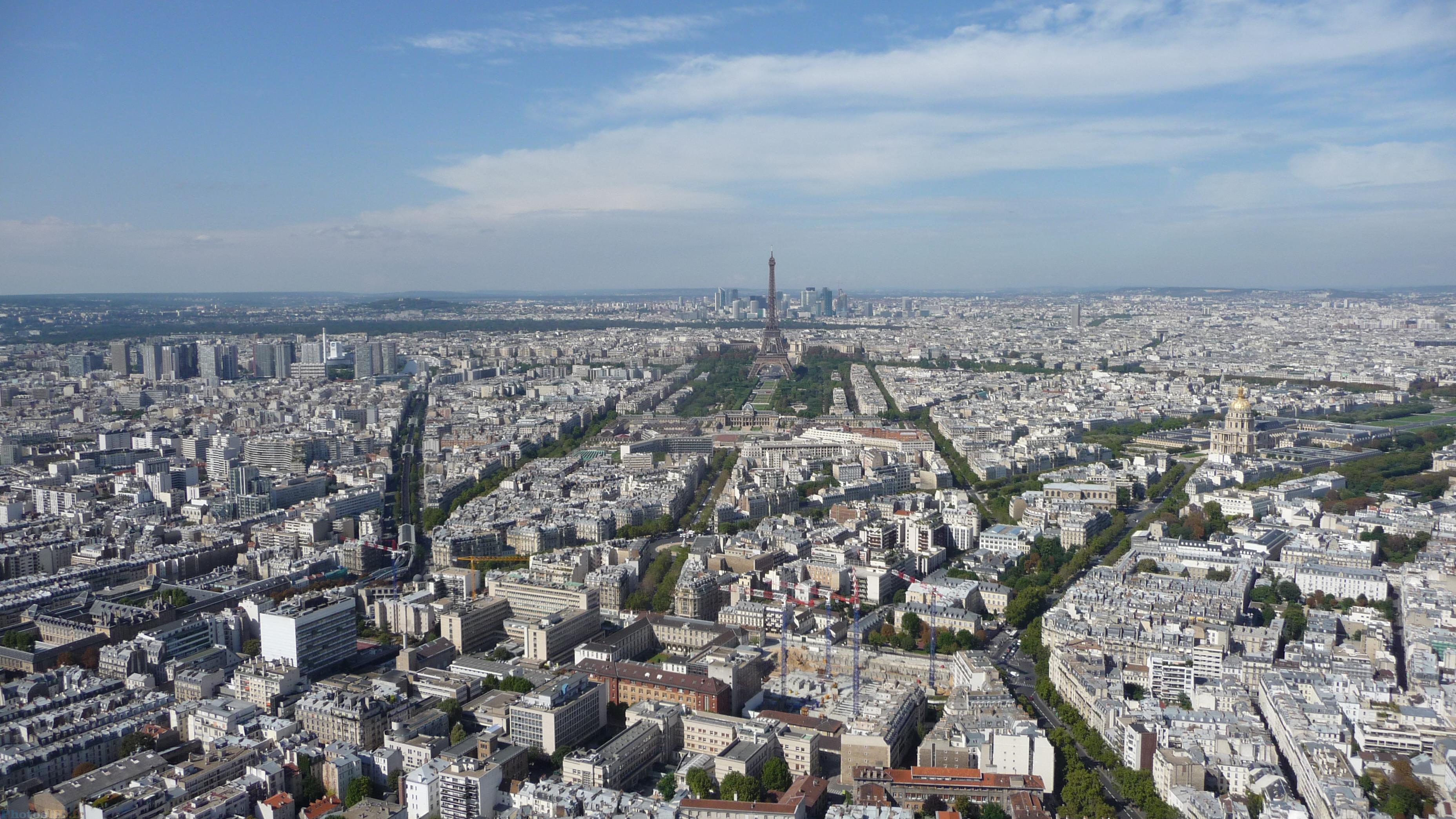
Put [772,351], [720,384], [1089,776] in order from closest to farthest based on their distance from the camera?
[1089,776], [720,384], [772,351]

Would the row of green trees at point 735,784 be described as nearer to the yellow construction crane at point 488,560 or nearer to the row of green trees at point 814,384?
the yellow construction crane at point 488,560

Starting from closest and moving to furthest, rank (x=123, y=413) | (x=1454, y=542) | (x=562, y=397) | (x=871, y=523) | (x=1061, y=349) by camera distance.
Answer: (x=1454, y=542) → (x=871, y=523) → (x=123, y=413) → (x=562, y=397) → (x=1061, y=349)

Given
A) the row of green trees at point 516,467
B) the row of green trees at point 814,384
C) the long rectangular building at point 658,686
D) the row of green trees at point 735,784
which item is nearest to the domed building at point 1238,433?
the row of green trees at point 814,384

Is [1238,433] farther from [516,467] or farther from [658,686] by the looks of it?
[658,686]

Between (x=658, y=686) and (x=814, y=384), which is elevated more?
(x=814, y=384)

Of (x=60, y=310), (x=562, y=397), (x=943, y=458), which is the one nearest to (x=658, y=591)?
(x=943, y=458)

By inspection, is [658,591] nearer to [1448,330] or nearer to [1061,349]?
[1061,349]

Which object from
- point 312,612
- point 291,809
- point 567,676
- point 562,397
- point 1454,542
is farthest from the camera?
point 562,397

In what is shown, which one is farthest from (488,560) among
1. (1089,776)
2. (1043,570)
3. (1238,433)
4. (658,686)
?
(1238,433)
